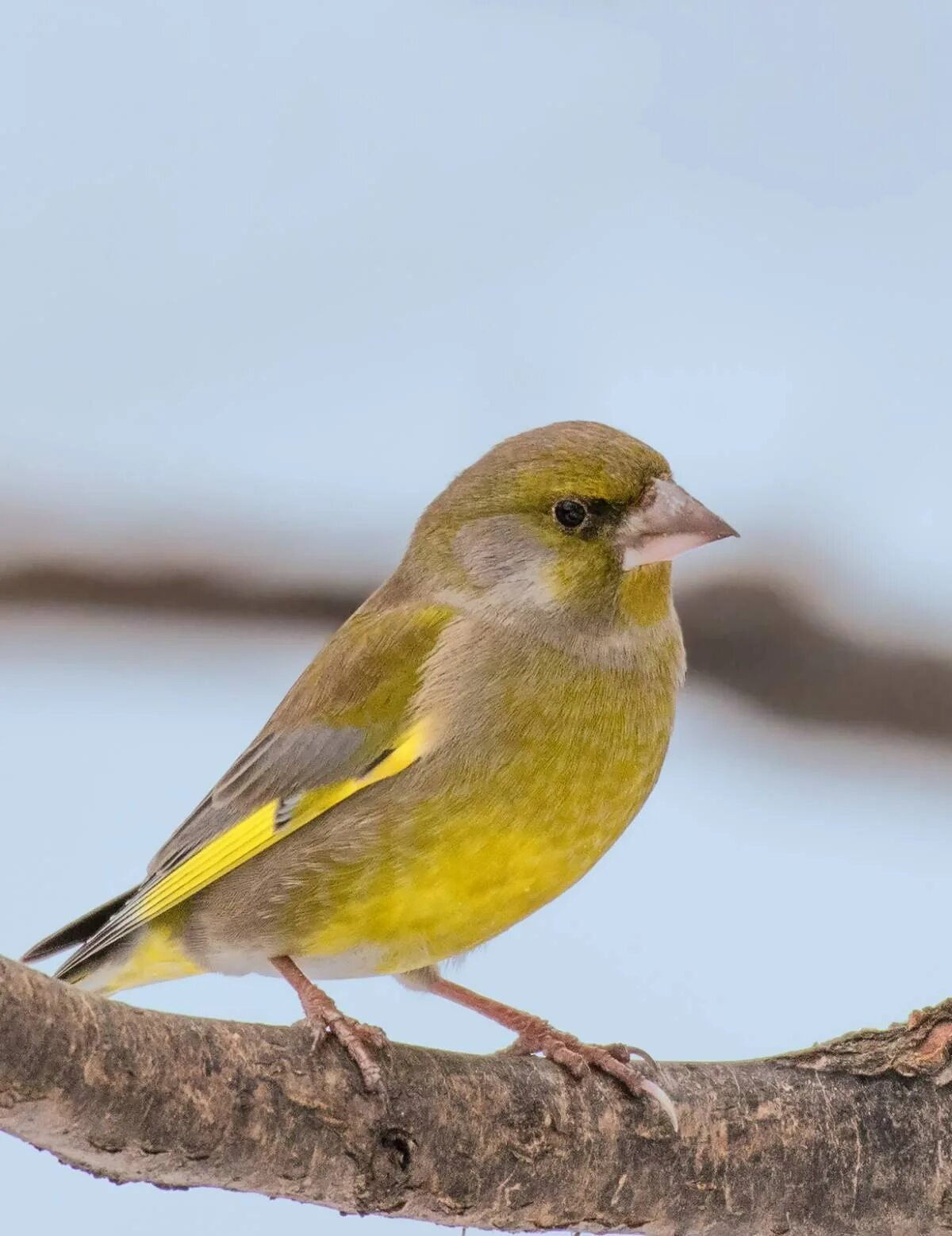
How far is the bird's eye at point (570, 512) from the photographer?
226 centimetres

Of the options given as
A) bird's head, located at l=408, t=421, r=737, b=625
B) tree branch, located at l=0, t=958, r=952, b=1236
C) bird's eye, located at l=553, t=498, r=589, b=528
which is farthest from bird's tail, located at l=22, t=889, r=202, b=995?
bird's eye, located at l=553, t=498, r=589, b=528

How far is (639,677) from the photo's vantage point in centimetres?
226

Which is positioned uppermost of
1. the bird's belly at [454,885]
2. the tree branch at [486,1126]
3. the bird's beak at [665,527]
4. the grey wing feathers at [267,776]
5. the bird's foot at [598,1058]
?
the bird's beak at [665,527]

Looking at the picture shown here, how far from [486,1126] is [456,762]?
44 centimetres

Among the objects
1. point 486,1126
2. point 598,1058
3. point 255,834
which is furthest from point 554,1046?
point 255,834

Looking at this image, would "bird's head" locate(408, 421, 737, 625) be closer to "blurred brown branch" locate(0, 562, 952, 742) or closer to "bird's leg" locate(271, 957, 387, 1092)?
"bird's leg" locate(271, 957, 387, 1092)

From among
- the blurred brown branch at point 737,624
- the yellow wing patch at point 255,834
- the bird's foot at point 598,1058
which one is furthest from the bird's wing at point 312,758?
the blurred brown branch at point 737,624

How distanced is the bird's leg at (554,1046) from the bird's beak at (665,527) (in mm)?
629

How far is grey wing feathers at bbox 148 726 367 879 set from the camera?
222 cm

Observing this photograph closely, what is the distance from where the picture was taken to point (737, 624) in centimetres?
372

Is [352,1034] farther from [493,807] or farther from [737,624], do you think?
[737,624]

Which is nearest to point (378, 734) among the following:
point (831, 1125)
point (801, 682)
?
point (831, 1125)

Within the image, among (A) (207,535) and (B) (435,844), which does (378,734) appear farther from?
(A) (207,535)

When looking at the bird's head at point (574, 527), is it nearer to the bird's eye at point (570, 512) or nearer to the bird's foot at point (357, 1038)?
the bird's eye at point (570, 512)
